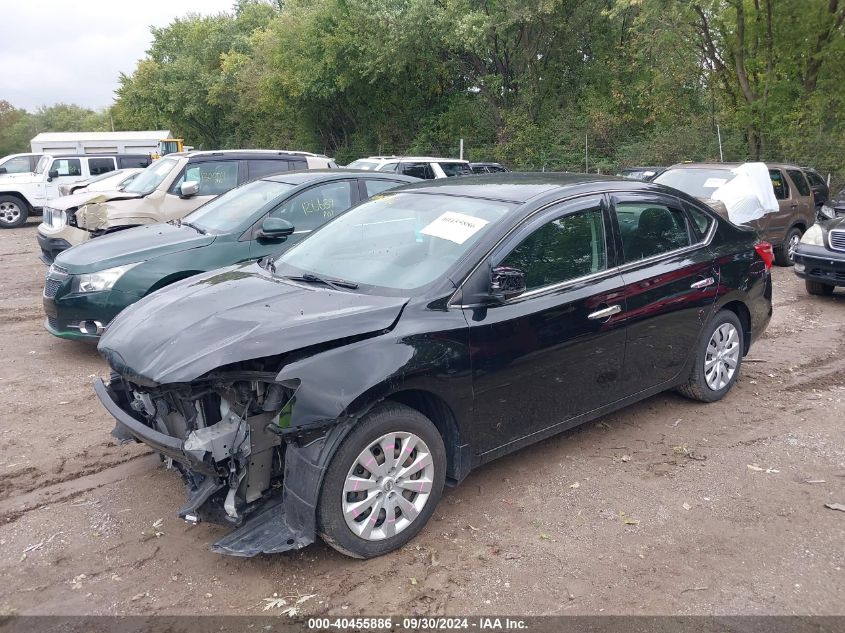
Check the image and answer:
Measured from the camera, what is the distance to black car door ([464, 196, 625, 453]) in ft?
12.6

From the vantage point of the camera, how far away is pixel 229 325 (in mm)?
3523

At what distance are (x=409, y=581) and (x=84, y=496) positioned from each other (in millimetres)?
2124

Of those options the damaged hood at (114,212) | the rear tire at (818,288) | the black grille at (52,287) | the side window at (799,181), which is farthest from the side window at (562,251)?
the side window at (799,181)

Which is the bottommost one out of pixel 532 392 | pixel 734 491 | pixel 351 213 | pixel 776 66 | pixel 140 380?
pixel 734 491

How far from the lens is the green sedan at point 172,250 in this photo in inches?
243

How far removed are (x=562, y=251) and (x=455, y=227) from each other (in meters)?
0.68

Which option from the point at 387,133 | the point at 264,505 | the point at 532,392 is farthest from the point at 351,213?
the point at 387,133

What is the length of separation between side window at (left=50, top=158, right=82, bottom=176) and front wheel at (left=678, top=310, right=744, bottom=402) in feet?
62.5

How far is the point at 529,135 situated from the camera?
24625mm

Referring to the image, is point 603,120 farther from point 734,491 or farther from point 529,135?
point 734,491

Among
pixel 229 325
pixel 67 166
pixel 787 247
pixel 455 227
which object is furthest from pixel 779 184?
pixel 67 166

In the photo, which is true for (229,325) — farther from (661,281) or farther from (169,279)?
(169,279)

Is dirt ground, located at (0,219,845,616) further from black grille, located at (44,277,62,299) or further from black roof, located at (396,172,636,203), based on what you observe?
black roof, located at (396,172,636,203)

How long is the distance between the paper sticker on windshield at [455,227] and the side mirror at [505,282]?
0.34 metres
